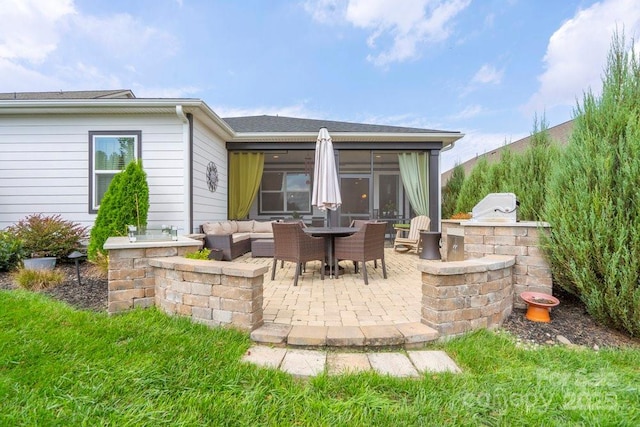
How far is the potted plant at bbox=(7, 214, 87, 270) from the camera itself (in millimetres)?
4209

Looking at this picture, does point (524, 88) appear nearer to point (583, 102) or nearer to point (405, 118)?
point (405, 118)

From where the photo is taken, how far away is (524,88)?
8.62 meters

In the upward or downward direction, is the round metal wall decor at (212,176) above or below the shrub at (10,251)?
above

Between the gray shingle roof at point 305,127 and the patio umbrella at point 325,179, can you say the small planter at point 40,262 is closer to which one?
the patio umbrella at point 325,179

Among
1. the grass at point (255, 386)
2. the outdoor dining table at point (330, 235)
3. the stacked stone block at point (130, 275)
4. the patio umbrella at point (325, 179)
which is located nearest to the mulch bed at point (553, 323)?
the grass at point (255, 386)

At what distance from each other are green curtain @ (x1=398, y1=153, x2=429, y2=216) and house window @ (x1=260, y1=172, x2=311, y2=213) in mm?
3565

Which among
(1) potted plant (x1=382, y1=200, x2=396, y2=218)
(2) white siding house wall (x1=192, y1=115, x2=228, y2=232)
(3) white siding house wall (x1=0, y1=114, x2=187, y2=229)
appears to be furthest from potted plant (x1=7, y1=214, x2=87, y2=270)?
(1) potted plant (x1=382, y1=200, x2=396, y2=218)

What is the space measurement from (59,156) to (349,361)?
6.34 m

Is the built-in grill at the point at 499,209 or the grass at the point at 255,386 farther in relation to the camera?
the built-in grill at the point at 499,209

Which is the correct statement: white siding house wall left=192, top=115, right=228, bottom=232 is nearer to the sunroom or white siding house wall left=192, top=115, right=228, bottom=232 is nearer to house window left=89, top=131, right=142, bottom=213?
the sunroom

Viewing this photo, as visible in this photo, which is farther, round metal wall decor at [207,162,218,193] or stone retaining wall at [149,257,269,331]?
round metal wall decor at [207,162,218,193]

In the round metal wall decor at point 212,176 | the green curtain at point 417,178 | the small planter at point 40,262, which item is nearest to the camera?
the small planter at point 40,262

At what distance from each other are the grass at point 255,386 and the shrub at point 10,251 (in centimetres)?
289

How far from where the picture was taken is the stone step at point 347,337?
2078mm
